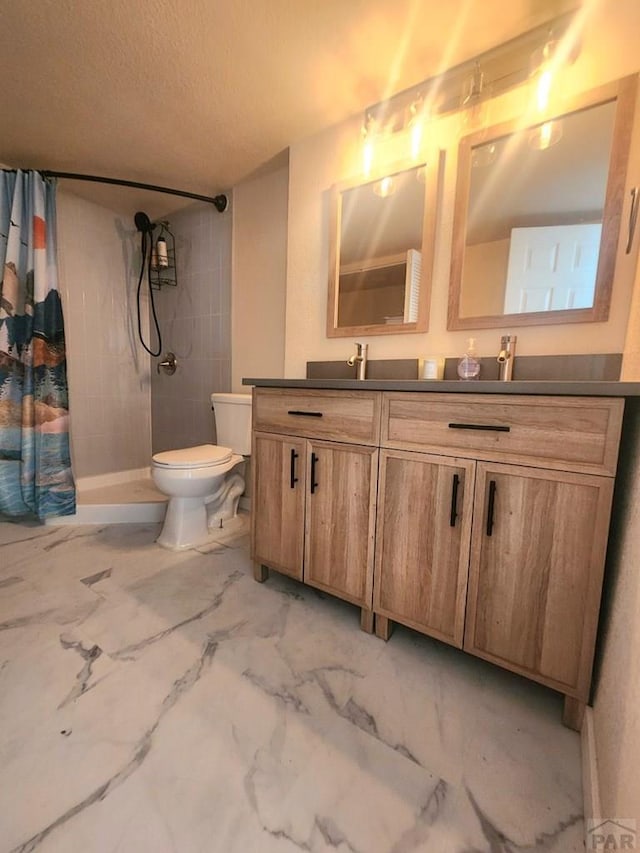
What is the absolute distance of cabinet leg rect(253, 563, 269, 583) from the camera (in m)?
1.68

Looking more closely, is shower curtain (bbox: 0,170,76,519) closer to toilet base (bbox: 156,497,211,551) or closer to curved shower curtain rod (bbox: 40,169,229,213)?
curved shower curtain rod (bbox: 40,169,229,213)

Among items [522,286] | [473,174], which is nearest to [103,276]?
[473,174]

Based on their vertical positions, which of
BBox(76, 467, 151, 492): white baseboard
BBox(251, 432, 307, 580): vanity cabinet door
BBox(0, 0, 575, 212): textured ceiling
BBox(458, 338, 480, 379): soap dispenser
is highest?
BBox(0, 0, 575, 212): textured ceiling

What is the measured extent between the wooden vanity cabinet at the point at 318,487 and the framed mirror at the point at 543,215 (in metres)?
0.62

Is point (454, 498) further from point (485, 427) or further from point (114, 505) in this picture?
point (114, 505)

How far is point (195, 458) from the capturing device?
1.96 m

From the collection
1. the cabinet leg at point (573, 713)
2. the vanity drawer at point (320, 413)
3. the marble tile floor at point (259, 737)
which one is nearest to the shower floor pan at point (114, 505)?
the marble tile floor at point (259, 737)

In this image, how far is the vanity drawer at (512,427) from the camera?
0.91 meters

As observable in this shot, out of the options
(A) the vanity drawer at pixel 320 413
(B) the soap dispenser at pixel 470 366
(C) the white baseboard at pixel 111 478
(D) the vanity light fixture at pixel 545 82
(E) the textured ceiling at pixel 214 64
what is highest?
(E) the textured ceiling at pixel 214 64

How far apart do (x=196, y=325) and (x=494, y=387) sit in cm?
226

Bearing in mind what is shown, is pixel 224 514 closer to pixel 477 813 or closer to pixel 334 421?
pixel 334 421

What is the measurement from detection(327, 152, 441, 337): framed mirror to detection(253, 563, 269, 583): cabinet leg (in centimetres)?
114

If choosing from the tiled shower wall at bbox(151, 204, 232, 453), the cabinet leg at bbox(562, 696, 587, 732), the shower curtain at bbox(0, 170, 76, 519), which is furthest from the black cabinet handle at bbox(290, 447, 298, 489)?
the shower curtain at bbox(0, 170, 76, 519)

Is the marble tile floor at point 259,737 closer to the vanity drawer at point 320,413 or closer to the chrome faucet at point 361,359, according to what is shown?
the vanity drawer at point 320,413
